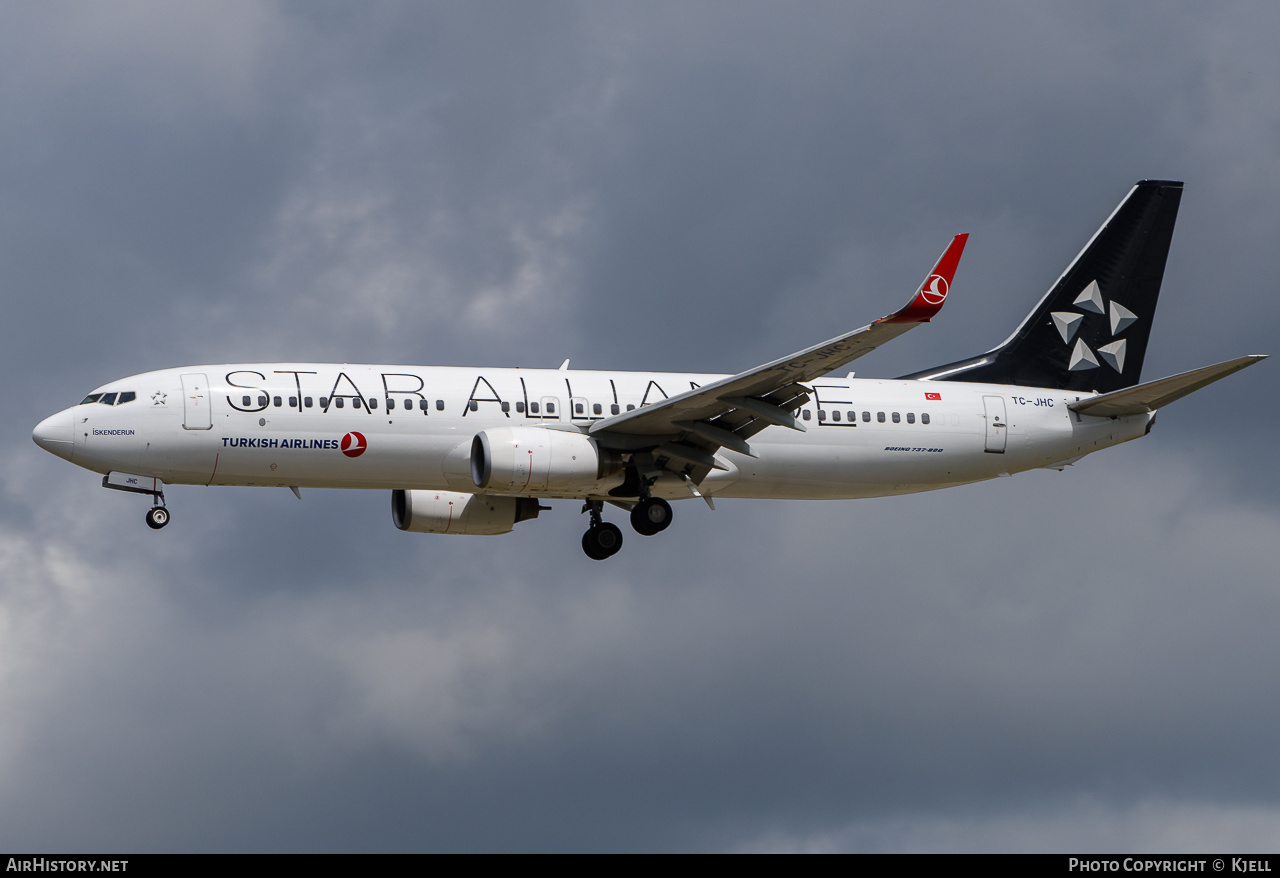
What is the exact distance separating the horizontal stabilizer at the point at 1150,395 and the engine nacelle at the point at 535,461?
14.1 metres

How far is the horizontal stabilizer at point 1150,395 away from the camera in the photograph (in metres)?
40.8

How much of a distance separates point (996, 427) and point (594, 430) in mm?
11852

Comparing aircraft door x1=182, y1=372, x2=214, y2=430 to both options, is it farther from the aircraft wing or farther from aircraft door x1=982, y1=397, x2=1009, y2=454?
aircraft door x1=982, y1=397, x2=1009, y2=454

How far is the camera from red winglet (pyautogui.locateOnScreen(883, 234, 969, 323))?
3509cm

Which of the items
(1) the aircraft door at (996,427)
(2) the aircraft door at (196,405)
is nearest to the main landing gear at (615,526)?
(1) the aircraft door at (996,427)

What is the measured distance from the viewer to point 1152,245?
50.8 meters

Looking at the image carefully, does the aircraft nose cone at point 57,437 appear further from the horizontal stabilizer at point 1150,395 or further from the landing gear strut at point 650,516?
the horizontal stabilizer at point 1150,395

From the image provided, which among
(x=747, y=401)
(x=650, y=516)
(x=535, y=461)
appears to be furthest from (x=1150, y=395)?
(x=535, y=461)

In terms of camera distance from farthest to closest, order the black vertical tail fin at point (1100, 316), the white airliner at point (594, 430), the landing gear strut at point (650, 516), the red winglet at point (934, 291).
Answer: the black vertical tail fin at point (1100, 316)
the landing gear strut at point (650, 516)
the white airliner at point (594, 430)
the red winglet at point (934, 291)

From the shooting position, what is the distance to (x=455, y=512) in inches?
1836
